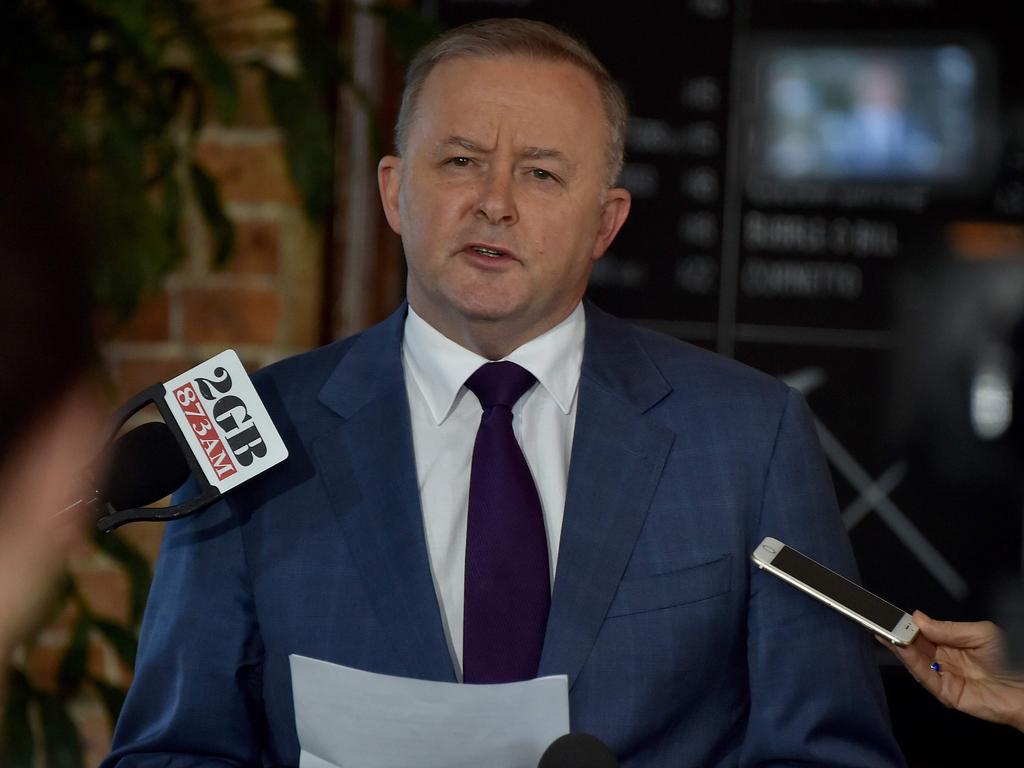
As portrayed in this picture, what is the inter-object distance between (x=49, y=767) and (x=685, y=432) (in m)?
0.92

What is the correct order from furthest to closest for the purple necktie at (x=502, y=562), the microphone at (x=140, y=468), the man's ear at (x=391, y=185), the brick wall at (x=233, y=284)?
the brick wall at (x=233, y=284), the man's ear at (x=391, y=185), the purple necktie at (x=502, y=562), the microphone at (x=140, y=468)

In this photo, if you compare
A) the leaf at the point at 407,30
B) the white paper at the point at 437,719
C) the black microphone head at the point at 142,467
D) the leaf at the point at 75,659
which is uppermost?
the leaf at the point at 407,30

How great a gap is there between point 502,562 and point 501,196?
0.40m

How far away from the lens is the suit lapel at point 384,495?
53.2 inches

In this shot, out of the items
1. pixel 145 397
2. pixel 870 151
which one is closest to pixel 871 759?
pixel 145 397

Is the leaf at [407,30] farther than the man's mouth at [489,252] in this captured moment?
Yes

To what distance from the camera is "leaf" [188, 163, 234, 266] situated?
1.85 metres

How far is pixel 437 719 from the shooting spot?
1201 mm

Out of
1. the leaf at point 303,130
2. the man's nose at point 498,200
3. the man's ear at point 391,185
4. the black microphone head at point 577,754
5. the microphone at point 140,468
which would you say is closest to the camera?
the black microphone head at point 577,754

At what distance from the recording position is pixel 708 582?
4.52ft

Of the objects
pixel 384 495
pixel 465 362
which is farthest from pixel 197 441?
pixel 465 362

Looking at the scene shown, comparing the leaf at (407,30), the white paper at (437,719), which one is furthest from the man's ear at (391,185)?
the white paper at (437,719)

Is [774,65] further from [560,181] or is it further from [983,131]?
[560,181]

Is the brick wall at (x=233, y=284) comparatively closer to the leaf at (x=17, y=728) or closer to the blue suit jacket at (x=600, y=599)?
the leaf at (x=17, y=728)
